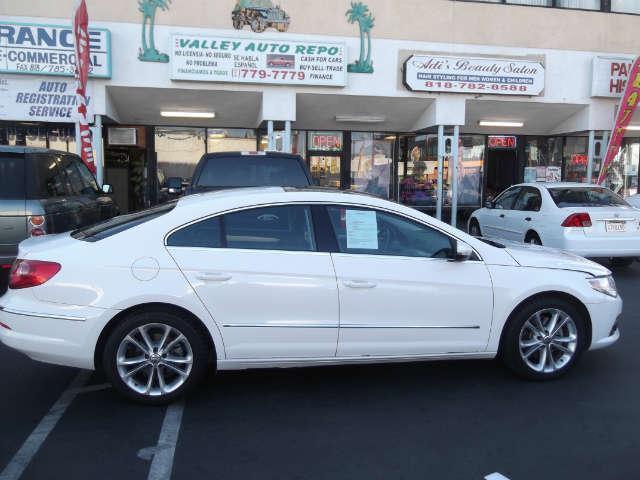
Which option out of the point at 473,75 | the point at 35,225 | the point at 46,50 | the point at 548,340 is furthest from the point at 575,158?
the point at 35,225

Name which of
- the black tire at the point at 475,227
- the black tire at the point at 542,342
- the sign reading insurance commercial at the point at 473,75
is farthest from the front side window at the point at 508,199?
the black tire at the point at 542,342

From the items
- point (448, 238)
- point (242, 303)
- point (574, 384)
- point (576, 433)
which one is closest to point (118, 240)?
point (242, 303)

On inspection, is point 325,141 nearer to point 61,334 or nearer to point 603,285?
point 603,285

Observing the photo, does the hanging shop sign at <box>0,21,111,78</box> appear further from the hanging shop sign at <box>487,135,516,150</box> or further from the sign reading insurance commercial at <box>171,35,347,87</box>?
the hanging shop sign at <box>487,135,516,150</box>

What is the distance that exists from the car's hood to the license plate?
174 inches

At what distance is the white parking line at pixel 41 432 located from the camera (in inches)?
126

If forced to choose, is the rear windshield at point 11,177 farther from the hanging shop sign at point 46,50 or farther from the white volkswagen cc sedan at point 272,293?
the hanging shop sign at point 46,50

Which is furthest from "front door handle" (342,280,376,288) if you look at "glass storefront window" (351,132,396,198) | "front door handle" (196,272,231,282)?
"glass storefront window" (351,132,396,198)

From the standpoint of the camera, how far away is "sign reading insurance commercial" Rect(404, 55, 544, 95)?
42.2 ft

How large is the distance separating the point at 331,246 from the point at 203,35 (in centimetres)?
909

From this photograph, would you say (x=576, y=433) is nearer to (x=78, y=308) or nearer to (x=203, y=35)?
(x=78, y=308)

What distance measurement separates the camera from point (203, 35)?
463 inches

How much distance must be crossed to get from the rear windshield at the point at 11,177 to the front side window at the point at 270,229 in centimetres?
352

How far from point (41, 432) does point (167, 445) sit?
2.87 ft
